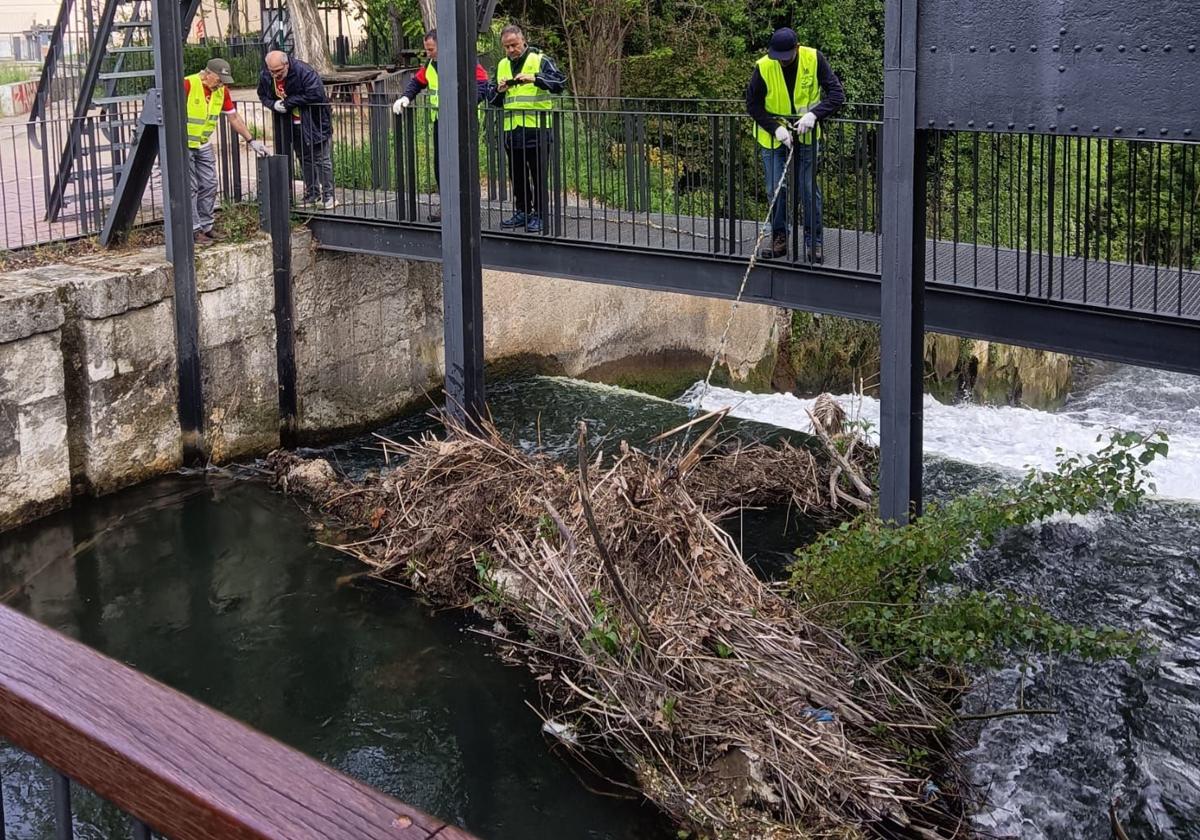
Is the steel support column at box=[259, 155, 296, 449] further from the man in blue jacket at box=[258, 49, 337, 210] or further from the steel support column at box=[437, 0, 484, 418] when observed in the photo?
the steel support column at box=[437, 0, 484, 418]

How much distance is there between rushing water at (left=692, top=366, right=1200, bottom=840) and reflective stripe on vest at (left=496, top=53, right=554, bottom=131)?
4.21 m

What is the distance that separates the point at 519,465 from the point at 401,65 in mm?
12705

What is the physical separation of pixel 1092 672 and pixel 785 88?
466 centimetres

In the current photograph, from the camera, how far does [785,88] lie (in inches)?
396

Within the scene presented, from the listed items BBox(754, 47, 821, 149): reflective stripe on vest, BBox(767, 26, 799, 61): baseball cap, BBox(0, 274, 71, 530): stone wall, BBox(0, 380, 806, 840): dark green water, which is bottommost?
BBox(0, 380, 806, 840): dark green water

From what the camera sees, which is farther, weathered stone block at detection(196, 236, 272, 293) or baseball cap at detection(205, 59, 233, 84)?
baseball cap at detection(205, 59, 233, 84)

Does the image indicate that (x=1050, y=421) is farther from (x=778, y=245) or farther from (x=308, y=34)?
(x=308, y=34)

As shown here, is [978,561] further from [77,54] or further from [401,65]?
[401,65]

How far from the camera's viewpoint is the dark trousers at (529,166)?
11195 mm

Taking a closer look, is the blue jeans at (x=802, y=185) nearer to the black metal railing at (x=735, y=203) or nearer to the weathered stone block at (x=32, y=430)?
the black metal railing at (x=735, y=203)

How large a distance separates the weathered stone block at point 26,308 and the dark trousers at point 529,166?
148 inches

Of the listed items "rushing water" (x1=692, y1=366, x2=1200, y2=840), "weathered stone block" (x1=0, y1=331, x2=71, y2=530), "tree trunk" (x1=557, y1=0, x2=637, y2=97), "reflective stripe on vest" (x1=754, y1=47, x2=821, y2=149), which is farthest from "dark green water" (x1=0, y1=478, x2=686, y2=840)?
"tree trunk" (x1=557, y1=0, x2=637, y2=97)

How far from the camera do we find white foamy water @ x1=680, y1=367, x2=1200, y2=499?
42.5ft

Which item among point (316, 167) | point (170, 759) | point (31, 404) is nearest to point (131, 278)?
point (31, 404)
